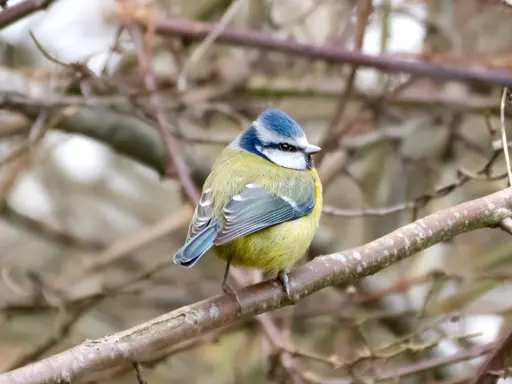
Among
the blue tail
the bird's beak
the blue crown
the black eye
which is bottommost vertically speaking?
the blue tail

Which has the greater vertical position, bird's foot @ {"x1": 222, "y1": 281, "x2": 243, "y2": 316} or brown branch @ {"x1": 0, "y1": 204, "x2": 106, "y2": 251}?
brown branch @ {"x1": 0, "y1": 204, "x2": 106, "y2": 251}

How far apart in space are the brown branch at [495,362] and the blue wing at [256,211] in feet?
2.29

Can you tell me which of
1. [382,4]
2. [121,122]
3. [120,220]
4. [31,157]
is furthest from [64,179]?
[382,4]

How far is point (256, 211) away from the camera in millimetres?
2199

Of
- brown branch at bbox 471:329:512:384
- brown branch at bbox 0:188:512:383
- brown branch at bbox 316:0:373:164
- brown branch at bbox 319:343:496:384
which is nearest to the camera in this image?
brown branch at bbox 0:188:512:383

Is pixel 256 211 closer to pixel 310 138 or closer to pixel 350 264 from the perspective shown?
pixel 350 264

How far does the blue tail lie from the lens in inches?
Answer: 73.8

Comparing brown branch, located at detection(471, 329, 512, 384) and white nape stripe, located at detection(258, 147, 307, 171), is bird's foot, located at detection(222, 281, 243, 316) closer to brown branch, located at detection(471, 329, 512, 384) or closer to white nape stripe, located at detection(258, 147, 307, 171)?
brown branch, located at detection(471, 329, 512, 384)

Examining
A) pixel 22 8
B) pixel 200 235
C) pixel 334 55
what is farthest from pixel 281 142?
pixel 22 8

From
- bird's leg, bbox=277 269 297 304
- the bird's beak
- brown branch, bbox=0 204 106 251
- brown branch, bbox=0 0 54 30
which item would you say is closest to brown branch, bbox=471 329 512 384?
bird's leg, bbox=277 269 297 304

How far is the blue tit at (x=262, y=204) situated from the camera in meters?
2.09

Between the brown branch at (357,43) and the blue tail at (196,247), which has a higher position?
the brown branch at (357,43)

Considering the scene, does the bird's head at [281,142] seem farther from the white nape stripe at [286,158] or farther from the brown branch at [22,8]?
the brown branch at [22,8]

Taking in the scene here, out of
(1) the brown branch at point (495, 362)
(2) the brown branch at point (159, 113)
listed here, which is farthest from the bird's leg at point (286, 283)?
(2) the brown branch at point (159, 113)
